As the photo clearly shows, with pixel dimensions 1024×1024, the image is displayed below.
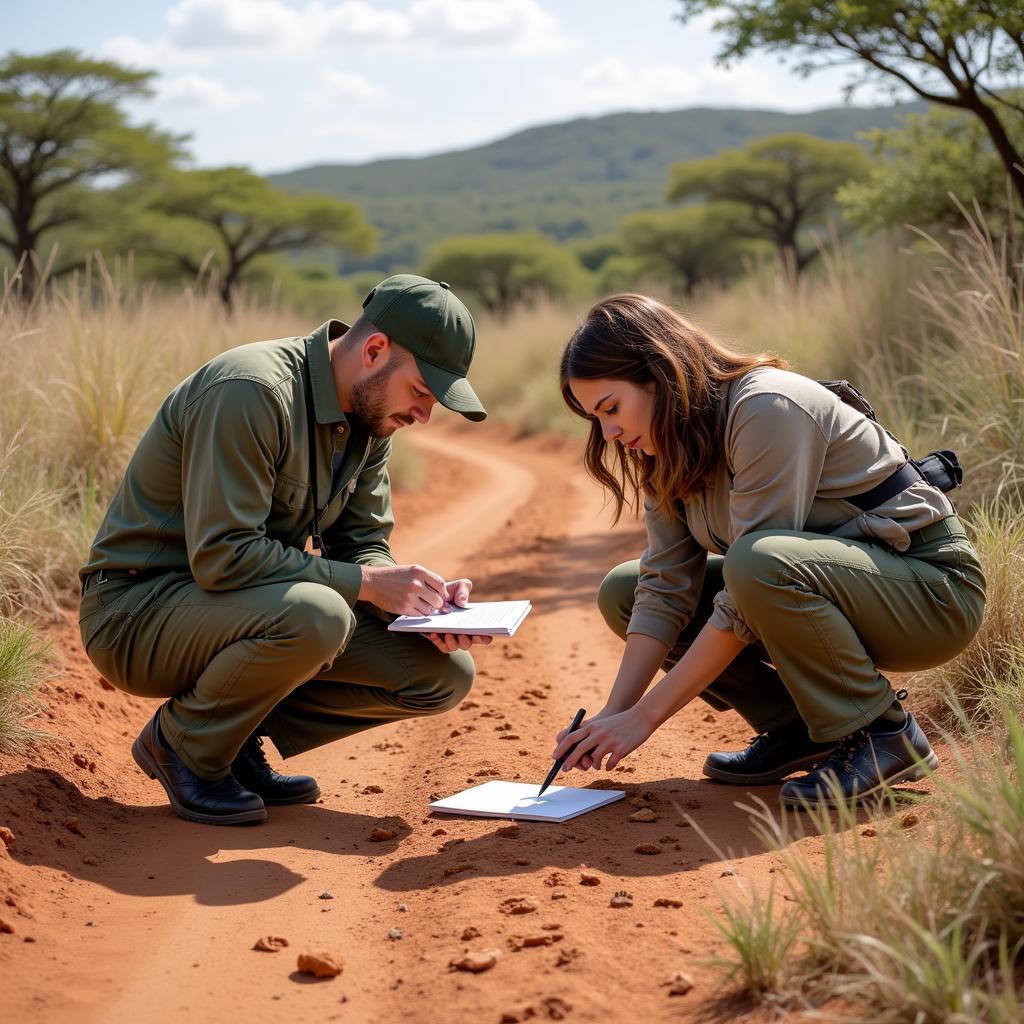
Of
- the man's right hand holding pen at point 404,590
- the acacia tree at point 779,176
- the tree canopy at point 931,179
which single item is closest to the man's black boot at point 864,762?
the man's right hand holding pen at point 404,590

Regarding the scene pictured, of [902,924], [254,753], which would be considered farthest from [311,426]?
[902,924]

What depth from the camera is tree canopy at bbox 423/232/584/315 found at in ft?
148

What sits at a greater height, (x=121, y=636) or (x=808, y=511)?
(x=808, y=511)

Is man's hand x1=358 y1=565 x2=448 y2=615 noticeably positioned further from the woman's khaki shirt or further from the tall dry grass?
the tall dry grass

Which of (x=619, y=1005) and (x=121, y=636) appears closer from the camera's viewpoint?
(x=619, y=1005)

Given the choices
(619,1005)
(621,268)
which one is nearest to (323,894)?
(619,1005)

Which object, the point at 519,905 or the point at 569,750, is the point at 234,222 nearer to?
the point at 569,750

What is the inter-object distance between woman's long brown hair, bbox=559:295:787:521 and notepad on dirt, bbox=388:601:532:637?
48cm

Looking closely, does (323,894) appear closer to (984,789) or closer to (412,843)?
(412,843)

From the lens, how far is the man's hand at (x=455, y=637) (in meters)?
3.67

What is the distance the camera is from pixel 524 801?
11.5 ft

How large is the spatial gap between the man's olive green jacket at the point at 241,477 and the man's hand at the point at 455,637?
0.30 metres

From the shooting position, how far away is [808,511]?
339cm

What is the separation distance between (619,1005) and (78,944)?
1247mm
